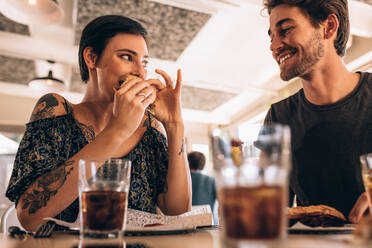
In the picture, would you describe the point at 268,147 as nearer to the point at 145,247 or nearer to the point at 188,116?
the point at 145,247

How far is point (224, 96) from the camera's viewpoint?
7914 millimetres

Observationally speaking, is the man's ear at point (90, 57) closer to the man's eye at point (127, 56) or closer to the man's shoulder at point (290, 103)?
the man's eye at point (127, 56)

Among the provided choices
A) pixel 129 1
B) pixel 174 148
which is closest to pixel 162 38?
pixel 129 1

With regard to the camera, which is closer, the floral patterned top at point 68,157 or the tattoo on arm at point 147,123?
the floral patterned top at point 68,157

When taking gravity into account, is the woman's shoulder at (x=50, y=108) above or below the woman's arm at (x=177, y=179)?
above

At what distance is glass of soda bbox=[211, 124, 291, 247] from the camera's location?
438 mm

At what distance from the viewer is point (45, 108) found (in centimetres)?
131

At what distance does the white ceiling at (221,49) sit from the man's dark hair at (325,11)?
82.4 inches

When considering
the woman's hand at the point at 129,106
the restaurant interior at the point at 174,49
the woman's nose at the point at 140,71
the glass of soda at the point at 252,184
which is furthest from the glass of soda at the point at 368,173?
the restaurant interior at the point at 174,49

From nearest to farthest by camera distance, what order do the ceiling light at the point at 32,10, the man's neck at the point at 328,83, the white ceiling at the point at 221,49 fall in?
the man's neck at the point at 328,83 → the ceiling light at the point at 32,10 → the white ceiling at the point at 221,49

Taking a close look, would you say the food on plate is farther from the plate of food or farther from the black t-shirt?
the black t-shirt

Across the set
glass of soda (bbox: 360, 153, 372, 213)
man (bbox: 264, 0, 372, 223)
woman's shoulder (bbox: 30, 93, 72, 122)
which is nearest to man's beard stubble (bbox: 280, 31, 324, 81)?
man (bbox: 264, 0, 372, 223)

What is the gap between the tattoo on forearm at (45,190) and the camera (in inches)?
40.9

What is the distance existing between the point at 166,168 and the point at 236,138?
1.05 metres
